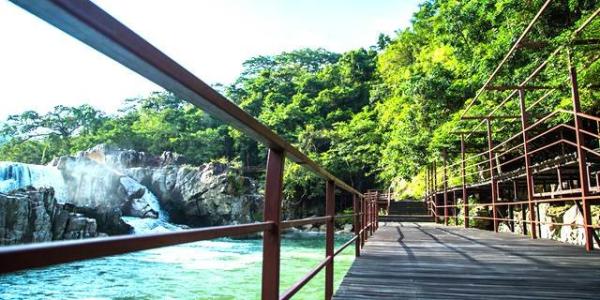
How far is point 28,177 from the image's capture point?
16.6 m

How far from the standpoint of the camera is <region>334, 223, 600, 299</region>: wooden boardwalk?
285 cm

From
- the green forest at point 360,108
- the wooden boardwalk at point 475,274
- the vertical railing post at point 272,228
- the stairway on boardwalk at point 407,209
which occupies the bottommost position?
the wooden boardwalk at point 475,274

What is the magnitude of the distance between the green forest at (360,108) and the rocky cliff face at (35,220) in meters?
4.58

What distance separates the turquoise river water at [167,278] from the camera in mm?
9094

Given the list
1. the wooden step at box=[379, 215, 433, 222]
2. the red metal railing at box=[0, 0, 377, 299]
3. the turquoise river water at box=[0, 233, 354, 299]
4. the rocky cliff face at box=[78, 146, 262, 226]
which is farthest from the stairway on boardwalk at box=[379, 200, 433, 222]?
the red metal railing at box=[0, 0, 377, 299]

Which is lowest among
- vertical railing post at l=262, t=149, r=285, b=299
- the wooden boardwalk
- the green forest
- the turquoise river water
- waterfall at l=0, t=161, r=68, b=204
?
the turquoise river water

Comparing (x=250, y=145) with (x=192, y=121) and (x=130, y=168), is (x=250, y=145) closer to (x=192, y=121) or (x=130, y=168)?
(x=192, y=121)

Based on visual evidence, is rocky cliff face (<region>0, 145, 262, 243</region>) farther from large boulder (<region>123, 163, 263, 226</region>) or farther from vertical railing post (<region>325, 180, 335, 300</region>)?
vertical railing post (<region>325, 180, 335, 300</region>)

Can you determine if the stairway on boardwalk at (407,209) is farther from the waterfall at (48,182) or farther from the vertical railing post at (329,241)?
the vertical railing post at (329,241)

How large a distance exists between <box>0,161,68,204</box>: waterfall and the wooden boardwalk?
14696 millimetres


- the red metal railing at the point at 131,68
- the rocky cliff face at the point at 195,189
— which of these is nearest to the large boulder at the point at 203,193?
the rocky cliff face at the point at 195,189

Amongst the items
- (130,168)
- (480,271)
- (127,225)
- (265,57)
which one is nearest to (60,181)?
(127,225)

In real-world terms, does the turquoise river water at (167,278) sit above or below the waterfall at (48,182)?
below

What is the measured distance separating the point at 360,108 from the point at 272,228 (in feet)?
122
